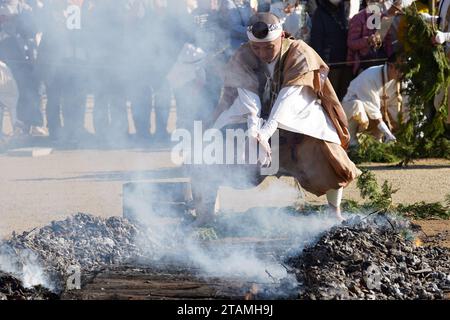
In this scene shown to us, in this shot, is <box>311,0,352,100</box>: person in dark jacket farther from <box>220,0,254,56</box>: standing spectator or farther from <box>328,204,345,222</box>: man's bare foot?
<box>328,204,345,222</box>: man's bare foot

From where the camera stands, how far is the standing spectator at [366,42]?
1330 cm

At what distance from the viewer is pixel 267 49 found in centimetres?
826

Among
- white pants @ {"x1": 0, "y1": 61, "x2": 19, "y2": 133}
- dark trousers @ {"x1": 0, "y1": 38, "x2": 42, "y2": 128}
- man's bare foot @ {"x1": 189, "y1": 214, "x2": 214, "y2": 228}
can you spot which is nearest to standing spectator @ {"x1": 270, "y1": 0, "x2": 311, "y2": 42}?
dark trousers @ {"x1": 0, "y1": 38, "x2": 42, "y2": 128}

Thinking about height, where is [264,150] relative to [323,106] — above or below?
below

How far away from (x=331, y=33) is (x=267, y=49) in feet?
18.4

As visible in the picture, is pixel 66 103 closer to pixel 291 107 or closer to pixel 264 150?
pixel 291 107

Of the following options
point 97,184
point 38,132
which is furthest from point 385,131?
point 38,132

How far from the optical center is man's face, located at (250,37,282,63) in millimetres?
8227

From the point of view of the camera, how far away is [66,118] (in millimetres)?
15406

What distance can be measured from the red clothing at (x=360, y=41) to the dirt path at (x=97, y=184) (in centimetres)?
207

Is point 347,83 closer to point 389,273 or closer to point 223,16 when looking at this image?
point 223,16

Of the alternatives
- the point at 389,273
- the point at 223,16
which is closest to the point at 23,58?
the point at 223,16
